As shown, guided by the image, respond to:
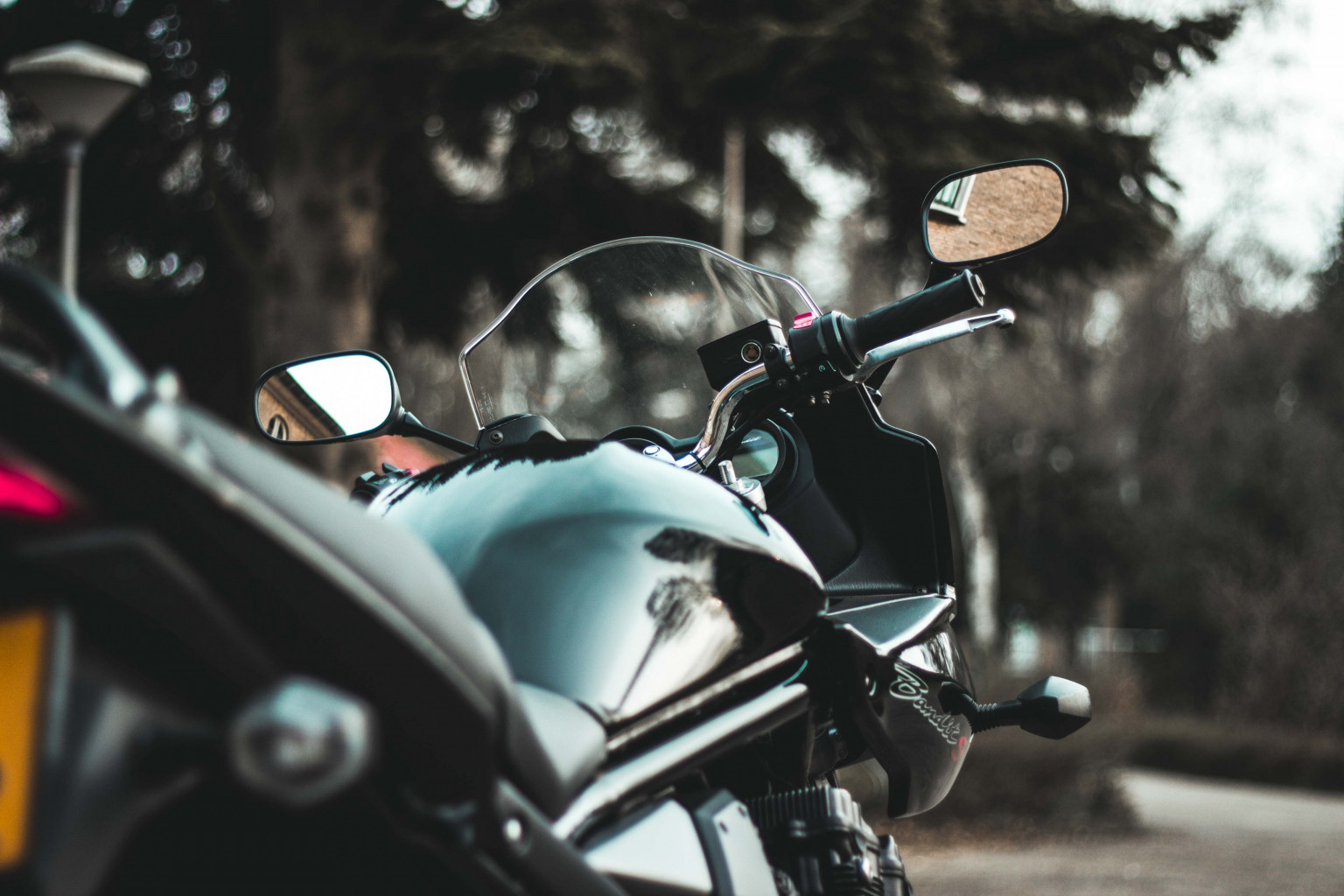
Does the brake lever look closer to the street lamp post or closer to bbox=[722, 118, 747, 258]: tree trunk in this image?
the street lamp post

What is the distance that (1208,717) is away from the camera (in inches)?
528

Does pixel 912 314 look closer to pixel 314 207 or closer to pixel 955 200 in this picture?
pixel 955 200

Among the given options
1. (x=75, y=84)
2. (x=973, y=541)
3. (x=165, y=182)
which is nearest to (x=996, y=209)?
(x=75, y=84)

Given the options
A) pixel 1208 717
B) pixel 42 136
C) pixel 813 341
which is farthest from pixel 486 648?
pixel 1208 717

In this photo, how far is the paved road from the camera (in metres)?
6.28

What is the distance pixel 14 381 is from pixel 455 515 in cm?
56

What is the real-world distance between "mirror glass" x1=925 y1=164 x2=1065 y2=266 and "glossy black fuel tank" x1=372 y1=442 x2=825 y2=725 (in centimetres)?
65

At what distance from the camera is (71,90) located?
6117mm

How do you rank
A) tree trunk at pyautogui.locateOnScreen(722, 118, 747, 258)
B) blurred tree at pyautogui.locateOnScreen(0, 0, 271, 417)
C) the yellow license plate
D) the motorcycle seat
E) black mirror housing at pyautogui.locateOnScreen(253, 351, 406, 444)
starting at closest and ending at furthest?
the yellow license plate
the motorcycle seat
black mirror housing at pyautogui.locateOnScreen(253, 351, 406, 444)
blurred tree at pyautogui.locateOnScreen(0, 0, 271, 417)
tree trunk at pyautogui.locateOnScreen(722, 118, 747, 258)

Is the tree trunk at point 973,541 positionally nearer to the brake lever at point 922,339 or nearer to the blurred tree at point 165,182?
the blurred tree at point 165,182

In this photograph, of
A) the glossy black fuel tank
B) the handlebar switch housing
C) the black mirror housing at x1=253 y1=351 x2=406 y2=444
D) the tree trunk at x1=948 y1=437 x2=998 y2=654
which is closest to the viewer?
the glossy black fuel tank

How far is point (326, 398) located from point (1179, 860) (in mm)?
6947

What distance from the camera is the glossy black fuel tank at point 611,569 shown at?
3.47 feet

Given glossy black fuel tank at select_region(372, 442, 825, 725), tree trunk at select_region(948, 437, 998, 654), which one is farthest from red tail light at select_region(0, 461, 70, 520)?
tree trunk at select_region(948, 437, 998, 654)
